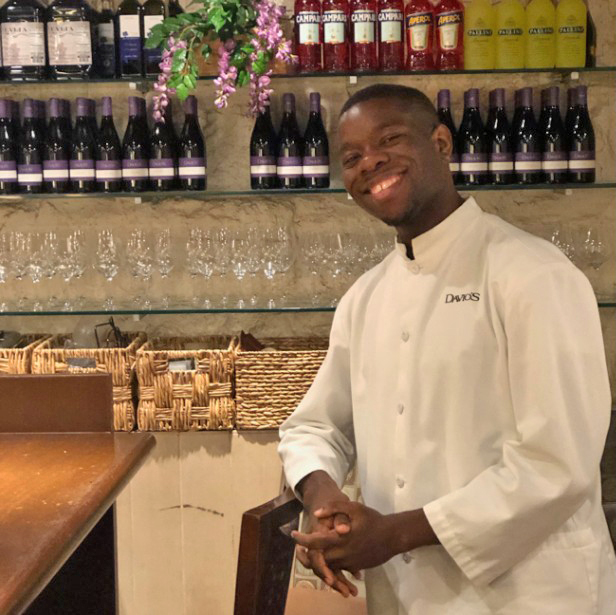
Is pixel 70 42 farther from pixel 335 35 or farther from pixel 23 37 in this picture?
pixel 335 35

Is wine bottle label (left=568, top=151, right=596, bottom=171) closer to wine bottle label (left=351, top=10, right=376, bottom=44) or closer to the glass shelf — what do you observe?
→ the glass shelf

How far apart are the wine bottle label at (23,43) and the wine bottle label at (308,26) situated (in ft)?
2.62

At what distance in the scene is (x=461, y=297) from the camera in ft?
5.41

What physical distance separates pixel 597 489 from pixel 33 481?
95 centimetres

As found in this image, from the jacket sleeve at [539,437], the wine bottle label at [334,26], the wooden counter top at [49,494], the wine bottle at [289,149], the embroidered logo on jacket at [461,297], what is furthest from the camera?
the wine bottle at [289,149]

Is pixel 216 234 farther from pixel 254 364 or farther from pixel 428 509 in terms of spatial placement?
pixel 428 509

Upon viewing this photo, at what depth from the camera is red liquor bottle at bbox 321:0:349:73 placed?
3.04 m

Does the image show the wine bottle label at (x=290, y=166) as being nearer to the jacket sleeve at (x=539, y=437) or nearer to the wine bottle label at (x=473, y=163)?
Result: the wine bottle label at (x=473, y=163)

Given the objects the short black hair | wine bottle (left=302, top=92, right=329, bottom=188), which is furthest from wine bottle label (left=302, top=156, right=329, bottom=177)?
the short black hair

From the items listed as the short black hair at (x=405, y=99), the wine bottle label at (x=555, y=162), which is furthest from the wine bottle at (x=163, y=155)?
the short black hair at (x=405, y=99)

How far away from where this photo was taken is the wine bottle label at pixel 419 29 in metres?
3.04

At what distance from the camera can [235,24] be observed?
9.72ft

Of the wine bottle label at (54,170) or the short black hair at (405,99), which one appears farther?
the wine bottle label at (54,170)

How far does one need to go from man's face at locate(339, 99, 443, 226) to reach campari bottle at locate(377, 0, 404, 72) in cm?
144
